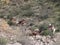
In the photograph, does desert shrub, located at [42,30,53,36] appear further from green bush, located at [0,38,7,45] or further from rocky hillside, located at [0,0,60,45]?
green bush, located at [0,38,7,45]

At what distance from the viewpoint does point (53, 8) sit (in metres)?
14.5

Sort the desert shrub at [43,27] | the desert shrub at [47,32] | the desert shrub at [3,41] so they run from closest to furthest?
the desert shrub at [3,41] → the desert shrub at [47,32] → the desert shrub at [43,27]

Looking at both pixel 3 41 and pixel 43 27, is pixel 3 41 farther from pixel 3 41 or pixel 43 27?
pixel 43 27

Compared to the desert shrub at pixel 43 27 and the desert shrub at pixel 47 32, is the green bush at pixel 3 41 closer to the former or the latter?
the desert shrub at pixel 47 32

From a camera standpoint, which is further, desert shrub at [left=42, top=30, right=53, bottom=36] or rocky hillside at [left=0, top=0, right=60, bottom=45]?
desert shrub at [left=42, top=30, right=53, bottom=36]

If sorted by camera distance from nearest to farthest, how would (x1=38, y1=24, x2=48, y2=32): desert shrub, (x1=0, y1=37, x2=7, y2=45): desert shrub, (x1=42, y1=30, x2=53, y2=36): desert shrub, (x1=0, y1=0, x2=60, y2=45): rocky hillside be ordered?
(x1=0, y1=37, x2=7, y2=45): desert shrub < (x1=0, y1=0, x2=60, y2=45): rocky hillside < (x1=42, y1=30, x2=53, y2=36): desert shrub < (x1=38, y1=24, x2=48, y2=32): desert shrub

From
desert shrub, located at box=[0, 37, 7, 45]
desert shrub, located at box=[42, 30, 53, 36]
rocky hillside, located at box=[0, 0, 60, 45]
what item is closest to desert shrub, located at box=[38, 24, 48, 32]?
rocky hillside, located at box=[0, 0, 60, 45]

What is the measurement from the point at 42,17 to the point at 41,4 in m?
1.93

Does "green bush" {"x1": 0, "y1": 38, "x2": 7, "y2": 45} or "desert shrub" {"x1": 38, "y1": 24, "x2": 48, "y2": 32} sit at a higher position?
"desert shrub" {"x1": 38, "y1": 24, "x2": 48, "y2": 32}

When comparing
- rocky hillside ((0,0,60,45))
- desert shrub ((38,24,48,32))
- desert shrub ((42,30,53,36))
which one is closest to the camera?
rocky hillside ((0,0,60,45))

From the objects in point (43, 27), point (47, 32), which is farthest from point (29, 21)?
point (47, 32)

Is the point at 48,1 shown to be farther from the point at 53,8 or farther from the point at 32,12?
the point at 32,12

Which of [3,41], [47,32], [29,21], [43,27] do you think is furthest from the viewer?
[29,21]

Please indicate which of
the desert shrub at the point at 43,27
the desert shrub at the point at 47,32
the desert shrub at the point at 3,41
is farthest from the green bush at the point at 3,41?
the desert shrub at the point at 43,27
